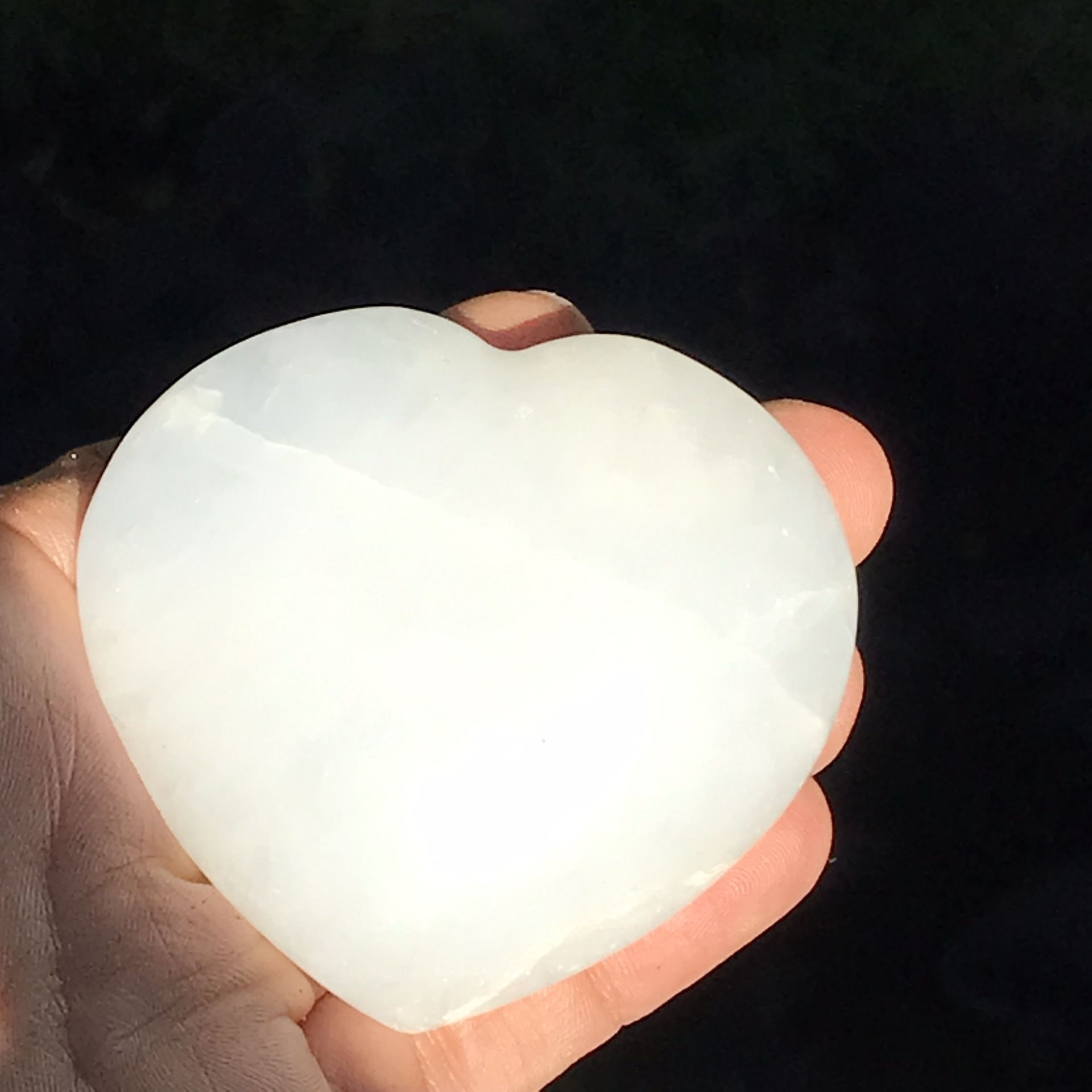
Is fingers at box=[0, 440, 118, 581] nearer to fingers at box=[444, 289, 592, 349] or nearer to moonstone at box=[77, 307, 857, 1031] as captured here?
moonstone at box=[77, 307, 857, 1031]

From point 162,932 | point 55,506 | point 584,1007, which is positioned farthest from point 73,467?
point 584,1007

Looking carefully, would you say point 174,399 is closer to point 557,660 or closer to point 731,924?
point 557,660

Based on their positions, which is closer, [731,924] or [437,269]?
[731,924]

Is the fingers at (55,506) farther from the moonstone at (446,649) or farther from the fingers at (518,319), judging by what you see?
the fingers at (518,319)

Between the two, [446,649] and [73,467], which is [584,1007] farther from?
[73,467]

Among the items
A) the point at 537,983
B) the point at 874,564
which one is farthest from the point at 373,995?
the point at 874,564

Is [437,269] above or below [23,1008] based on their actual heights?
above

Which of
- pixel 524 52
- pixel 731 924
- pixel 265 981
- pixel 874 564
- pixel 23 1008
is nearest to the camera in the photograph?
pixel 23 1008

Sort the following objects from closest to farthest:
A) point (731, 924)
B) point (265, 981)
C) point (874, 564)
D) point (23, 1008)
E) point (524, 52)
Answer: point (23, 1008) → point (265, 981) → point (731, 924) → point (874, 564) → point (524, 52)
